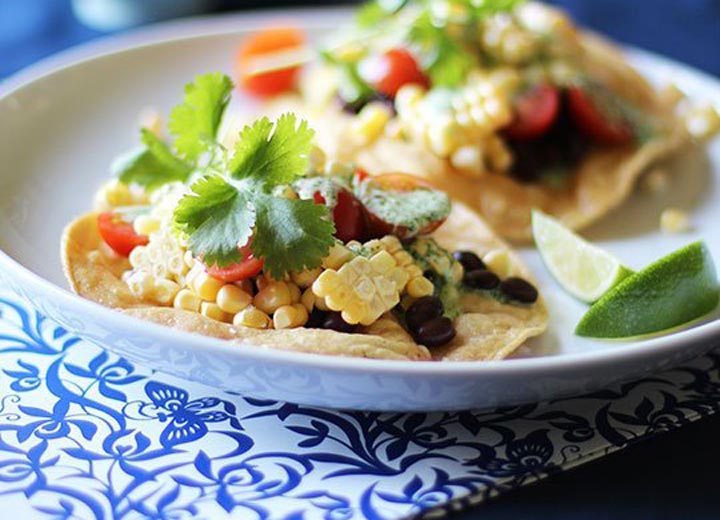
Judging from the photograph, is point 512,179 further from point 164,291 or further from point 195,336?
point 195,336

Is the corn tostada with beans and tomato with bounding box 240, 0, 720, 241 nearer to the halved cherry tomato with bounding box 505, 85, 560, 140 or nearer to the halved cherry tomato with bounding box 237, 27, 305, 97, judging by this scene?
the halved cherry tomato with bounding box 505, 85, 560, 140

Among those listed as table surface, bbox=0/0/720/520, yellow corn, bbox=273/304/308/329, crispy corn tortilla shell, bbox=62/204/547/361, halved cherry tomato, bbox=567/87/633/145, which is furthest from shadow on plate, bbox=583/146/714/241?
yellow corn, bbox=273/304/308/329

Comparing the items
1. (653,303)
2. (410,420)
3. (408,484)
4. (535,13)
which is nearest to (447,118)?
(535,13)

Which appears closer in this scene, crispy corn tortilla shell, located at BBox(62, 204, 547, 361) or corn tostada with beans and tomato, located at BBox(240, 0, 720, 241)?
crispy corn tortilla shell, located at BBox(62, 204, 547, 361)

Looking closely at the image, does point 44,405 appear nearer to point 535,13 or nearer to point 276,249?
point 276,249

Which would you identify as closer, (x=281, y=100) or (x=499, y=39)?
(x=499, y=39)

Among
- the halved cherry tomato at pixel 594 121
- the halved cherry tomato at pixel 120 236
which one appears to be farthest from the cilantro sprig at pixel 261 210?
the halved cherry tomato at pixel 594 121
